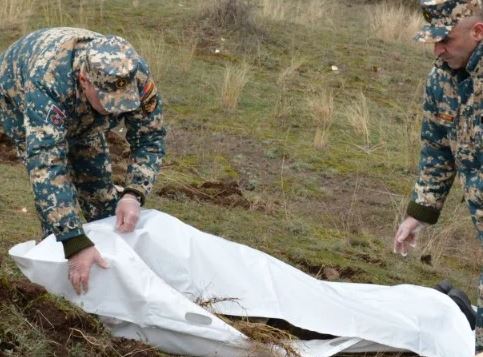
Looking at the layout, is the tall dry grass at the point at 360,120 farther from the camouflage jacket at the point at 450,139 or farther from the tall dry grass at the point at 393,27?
the camouflage jacket at the point at 450,139

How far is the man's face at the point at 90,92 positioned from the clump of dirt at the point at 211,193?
3241mm

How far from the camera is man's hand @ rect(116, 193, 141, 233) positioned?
15.0 feet

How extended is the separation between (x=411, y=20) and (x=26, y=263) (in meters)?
13.1

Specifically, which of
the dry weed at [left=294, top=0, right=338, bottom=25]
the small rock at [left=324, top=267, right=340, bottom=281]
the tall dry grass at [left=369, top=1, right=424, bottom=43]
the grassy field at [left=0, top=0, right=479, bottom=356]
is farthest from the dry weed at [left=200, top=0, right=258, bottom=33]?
the small rock at [left=324, top=267, right=340, bottom=281]

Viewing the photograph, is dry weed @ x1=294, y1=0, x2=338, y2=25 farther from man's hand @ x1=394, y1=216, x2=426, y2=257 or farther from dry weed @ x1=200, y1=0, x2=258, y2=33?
man's hand @ x1=394, y1=216, x2=426, y2=257

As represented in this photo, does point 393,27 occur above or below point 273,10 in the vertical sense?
below

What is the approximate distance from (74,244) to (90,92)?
0.65 metres

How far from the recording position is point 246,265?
4.96m

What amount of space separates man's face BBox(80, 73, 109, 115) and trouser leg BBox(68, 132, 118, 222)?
27.3 inches

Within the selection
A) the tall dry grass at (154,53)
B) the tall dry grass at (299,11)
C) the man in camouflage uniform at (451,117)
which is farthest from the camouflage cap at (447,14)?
the tall dry grass at (299,11)

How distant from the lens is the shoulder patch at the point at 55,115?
4139mm

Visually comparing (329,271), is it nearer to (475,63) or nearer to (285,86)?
(475,63)

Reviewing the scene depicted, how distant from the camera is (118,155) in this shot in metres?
→ 8.28

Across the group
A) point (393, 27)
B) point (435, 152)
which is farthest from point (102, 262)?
point (393, 27)
